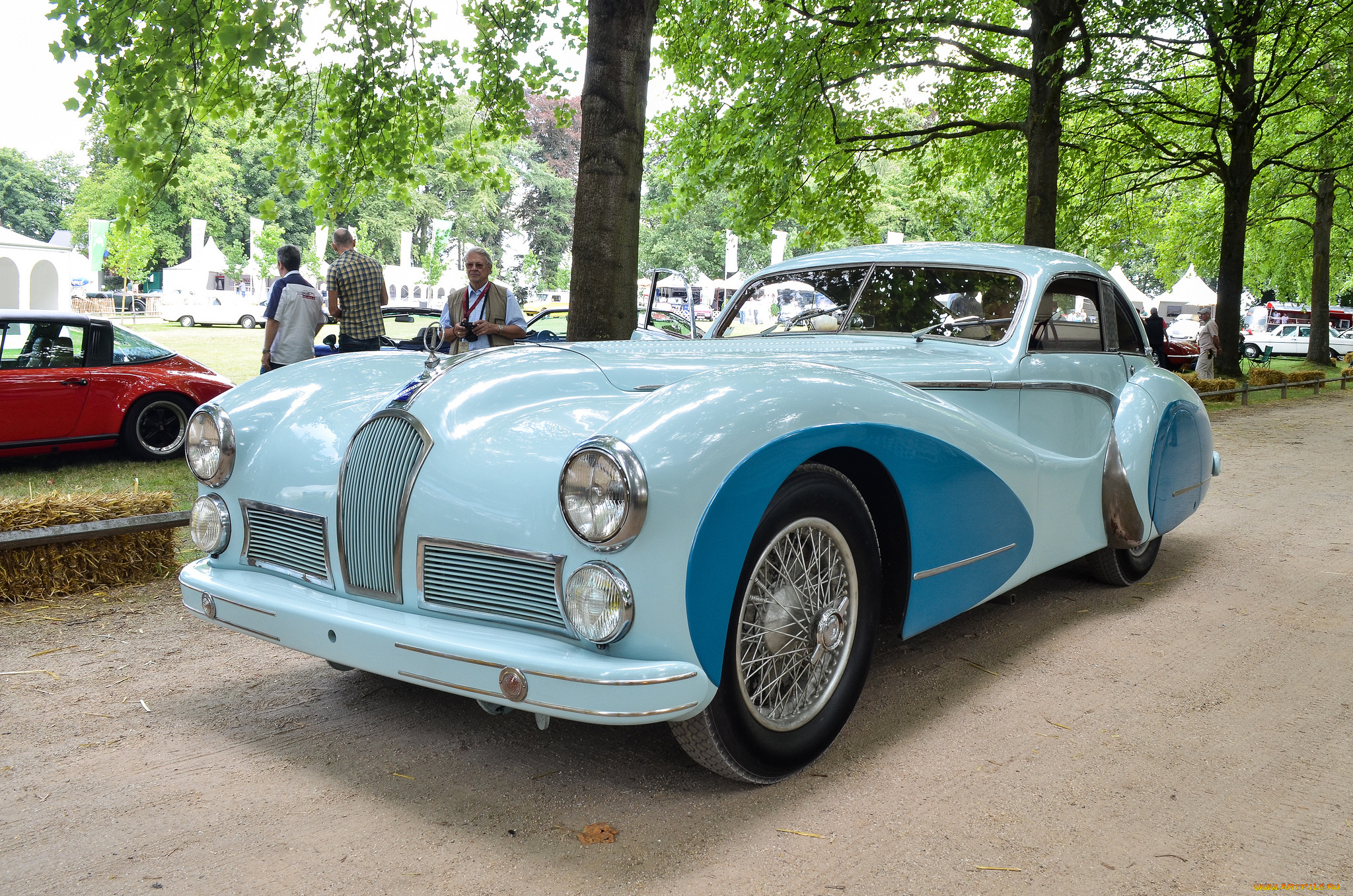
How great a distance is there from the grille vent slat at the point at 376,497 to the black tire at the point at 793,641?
0.93m

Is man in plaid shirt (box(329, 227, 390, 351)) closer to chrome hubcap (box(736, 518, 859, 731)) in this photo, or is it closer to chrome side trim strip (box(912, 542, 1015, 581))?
chrome side trim strip (box(912, 542, 1015, 581))

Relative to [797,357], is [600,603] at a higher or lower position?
lower

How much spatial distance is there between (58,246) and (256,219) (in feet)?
77.2

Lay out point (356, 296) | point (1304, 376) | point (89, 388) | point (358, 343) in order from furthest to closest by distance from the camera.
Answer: point (1304, 376), point (358, 343), point (356, 296), point (89, 388)

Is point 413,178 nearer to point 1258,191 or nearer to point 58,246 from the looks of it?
point 1258,191

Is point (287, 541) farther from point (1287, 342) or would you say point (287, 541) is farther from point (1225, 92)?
point (1287, 342)

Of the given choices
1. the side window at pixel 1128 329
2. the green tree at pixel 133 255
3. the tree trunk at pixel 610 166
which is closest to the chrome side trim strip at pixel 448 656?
the side window at pixel 1128 329

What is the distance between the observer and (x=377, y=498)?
2.70m

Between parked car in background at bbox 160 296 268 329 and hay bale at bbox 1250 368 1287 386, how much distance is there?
3337cm

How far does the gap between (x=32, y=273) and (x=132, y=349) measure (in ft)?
82.7

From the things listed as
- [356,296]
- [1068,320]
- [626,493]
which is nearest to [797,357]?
[626,493]

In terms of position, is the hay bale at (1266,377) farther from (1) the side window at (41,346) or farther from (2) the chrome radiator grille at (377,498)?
(2) the chrome radiator grille at (377,498)

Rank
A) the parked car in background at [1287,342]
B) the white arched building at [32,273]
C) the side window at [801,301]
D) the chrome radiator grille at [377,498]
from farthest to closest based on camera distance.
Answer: the parked car in background at [1287,342] → the white arched building at [32,273] → the side window at [801,301] → the chrome radiator grille at [377,498]

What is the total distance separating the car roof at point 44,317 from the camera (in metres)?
7.71
